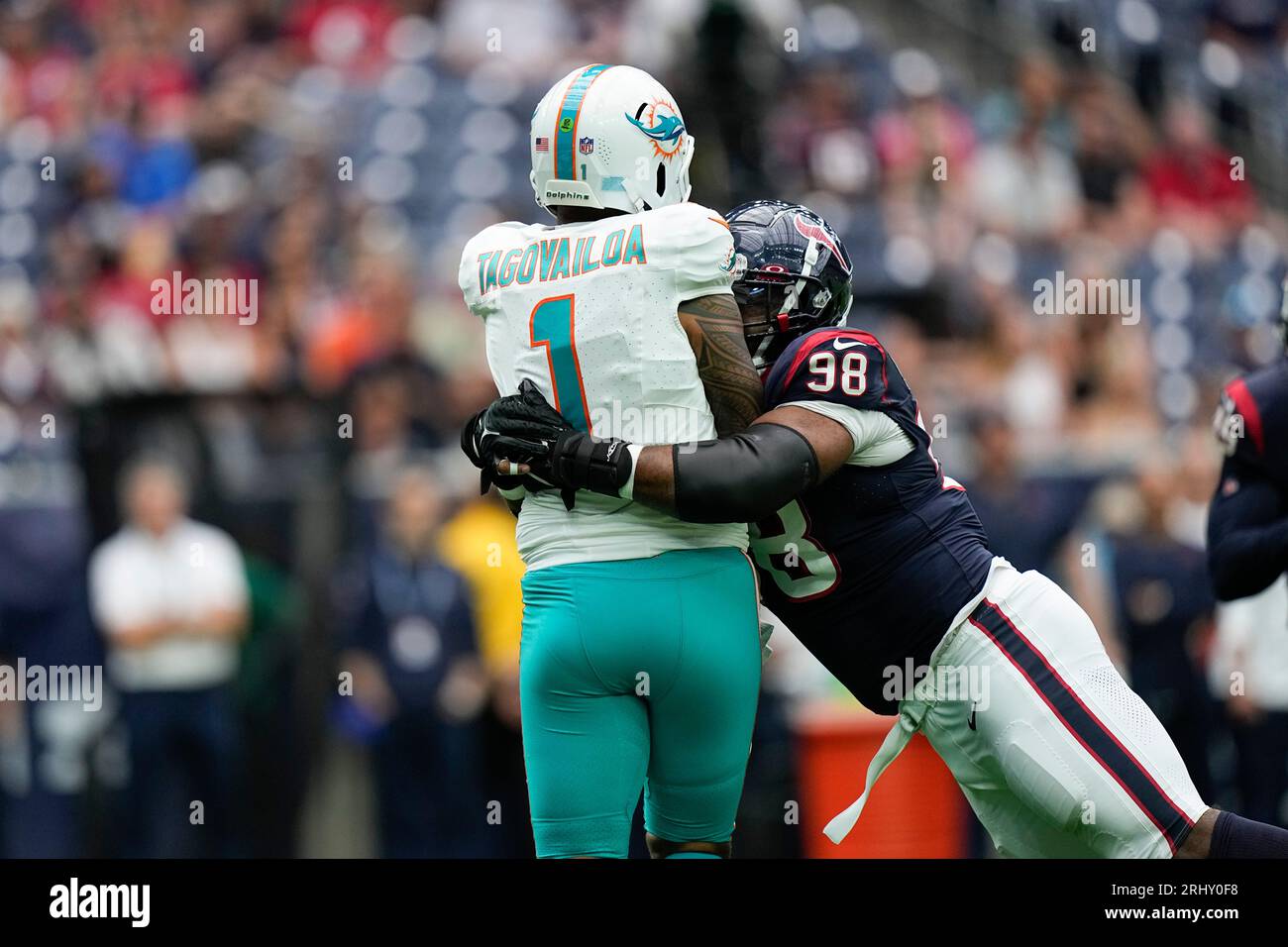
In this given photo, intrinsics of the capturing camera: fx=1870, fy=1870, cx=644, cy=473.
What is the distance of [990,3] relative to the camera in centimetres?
1400

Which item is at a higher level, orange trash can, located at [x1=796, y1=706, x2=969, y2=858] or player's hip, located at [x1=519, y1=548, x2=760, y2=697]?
player's hip, located at [x1=519, y1=548, x2=760, y2=697]

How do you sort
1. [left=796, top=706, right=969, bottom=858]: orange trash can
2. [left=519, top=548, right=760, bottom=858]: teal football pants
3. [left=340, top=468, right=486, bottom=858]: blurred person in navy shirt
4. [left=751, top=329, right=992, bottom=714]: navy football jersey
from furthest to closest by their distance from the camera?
[left=340, top=468, right=486, bottom=858]: blurred person in navy shirt, [left=796, top=706, right=969, bottom=858]: orange trash can, [left=751, top=329, right=992, bottom=714]: navy football jersey, [left=519, top=548, right=760, bottom=858]: teal football pants

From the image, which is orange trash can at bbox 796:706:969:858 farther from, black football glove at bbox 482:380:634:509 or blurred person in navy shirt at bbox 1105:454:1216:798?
black football glove at bbox 482:380:634:509

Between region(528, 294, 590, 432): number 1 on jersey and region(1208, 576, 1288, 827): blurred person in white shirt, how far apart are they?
440 centimetres

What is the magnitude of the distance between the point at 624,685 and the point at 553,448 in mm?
580

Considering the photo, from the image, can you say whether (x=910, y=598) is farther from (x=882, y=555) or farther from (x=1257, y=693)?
(x=1257, y=693)

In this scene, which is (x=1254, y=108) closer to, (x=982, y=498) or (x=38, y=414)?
(x=982, y=498)

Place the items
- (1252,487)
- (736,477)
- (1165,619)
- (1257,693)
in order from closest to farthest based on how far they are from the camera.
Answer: (736,477)
(1252,487)
(1257,693)
(1165,619)

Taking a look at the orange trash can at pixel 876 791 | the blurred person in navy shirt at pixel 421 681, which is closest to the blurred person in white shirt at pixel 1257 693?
the orange trash can at pixel 876 791

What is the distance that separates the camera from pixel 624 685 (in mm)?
4340

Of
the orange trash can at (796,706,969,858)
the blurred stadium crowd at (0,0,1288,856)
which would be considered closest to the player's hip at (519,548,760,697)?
the orange trash can at (796,706,969,858)

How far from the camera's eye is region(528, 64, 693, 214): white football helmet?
4.38 m

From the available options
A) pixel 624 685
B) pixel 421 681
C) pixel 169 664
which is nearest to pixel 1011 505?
pixel 421 681
